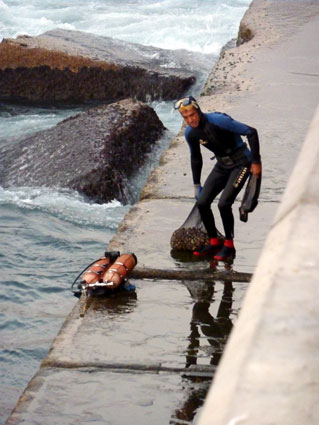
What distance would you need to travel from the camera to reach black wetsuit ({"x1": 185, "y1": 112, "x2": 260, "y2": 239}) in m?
7.75

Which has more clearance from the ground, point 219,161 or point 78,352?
point 219,161

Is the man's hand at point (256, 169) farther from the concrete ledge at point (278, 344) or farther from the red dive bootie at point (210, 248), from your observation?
the concrete ledge at point (278, 344)

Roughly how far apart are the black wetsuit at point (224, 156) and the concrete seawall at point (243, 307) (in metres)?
0.50

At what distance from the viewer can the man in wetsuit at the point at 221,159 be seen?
7723mm

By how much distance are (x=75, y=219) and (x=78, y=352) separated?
4.62 metres

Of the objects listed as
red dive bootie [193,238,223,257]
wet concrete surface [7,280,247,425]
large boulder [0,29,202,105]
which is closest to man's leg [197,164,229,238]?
red dive bootie [193,238,223,257]

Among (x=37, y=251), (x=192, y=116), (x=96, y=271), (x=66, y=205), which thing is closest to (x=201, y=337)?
(x=96, y=271)

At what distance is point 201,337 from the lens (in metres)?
6.83

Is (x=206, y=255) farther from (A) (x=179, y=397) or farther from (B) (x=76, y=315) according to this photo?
(A) (x=179, y=397)

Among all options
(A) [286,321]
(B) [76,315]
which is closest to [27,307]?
(B) [76,315]

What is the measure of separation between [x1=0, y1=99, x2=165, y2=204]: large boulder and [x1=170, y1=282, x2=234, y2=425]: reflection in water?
4278 millimetres

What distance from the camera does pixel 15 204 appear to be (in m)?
11.7

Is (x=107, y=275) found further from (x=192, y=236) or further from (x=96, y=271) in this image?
(x=192, y=236)

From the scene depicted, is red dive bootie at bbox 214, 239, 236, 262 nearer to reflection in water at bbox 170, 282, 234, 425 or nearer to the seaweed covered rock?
the seaweed covered rock
